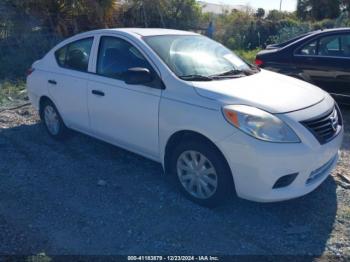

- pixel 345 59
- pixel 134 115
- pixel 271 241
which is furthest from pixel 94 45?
pixel 345 59

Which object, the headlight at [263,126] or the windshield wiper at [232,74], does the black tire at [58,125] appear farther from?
the headlight at [263,126]

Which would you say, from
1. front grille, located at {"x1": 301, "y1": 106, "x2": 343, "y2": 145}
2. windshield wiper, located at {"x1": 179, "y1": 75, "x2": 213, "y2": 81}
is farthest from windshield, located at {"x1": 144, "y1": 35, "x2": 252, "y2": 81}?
front grille, located at {"x1": 301, "y1": 106, "x2": 343, "y2": 145}

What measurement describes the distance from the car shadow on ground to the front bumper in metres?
0.33

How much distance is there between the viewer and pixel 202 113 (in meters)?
3.62

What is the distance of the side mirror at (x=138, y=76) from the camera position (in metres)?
3.97

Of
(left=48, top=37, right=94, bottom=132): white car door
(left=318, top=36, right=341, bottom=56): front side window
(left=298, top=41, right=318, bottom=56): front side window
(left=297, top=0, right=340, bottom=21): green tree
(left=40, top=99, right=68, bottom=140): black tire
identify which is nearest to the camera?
(left=48, top=37, right=94, bottom=132): white car door

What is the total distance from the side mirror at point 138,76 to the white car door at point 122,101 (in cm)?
8

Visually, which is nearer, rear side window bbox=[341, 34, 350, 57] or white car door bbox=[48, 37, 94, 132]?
white car door bbox=[48, 37, 94, 132]

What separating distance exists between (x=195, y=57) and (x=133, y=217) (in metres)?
1.85

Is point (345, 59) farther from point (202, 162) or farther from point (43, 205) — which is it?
point (43, 205)

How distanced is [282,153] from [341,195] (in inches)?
48.3

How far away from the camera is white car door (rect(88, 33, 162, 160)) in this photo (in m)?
4.11

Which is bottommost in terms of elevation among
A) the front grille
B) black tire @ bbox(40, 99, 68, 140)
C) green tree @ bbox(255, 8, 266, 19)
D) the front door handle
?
black tire @ bbox(40, 99, 68, 140)

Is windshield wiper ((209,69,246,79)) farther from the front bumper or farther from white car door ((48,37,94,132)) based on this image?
white car door ((48,37,94,132))
